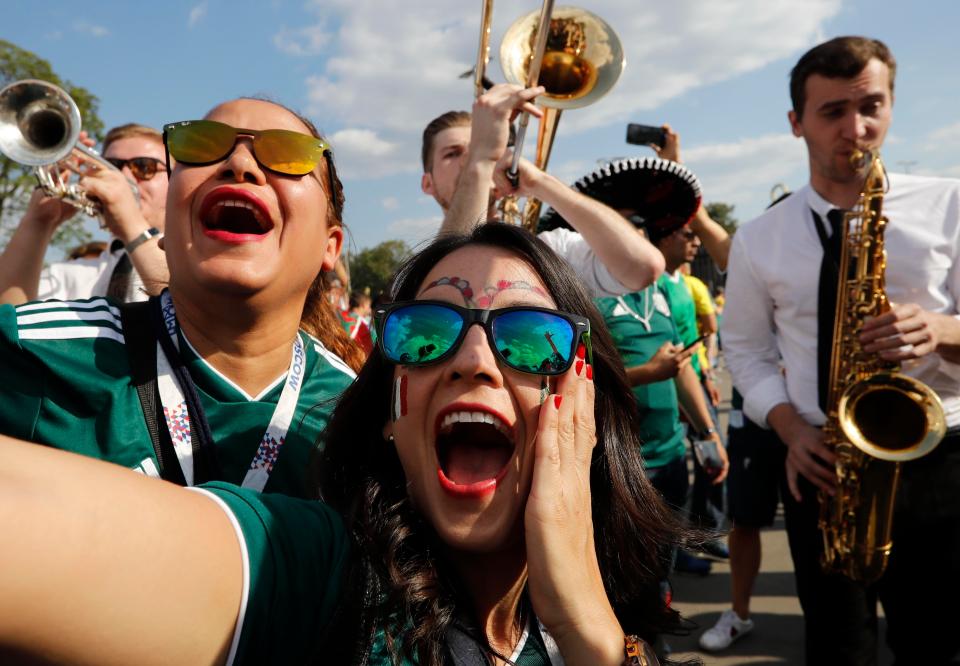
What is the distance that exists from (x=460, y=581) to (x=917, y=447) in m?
2.16

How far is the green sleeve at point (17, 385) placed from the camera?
1542 millimetres

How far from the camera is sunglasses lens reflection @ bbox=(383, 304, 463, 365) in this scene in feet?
5.06

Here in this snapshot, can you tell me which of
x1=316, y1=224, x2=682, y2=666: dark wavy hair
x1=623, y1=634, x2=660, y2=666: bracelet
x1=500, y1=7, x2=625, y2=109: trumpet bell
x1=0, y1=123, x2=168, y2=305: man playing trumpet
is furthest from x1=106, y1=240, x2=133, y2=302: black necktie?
x1=623, y1=634, x2=660, y2=666: bracelet

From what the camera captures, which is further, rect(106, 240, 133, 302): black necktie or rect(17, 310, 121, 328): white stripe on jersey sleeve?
rect(106, 240, 133, 302): black necktie

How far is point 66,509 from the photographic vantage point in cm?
81

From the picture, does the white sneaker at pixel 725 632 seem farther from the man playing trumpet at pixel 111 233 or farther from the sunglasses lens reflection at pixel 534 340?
the man playing trumpet at pixel 111 233

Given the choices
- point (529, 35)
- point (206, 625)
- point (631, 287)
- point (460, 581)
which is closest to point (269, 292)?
point (460, 581)

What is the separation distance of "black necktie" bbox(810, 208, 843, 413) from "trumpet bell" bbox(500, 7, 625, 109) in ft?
4.37

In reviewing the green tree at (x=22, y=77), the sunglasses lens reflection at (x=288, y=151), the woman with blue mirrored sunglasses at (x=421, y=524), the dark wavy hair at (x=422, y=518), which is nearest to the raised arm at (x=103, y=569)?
the woman with blue mirrored sunglasses at (x=421, y=524)

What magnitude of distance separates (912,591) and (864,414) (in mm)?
710

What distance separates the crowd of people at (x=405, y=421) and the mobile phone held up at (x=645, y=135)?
53.6 inches

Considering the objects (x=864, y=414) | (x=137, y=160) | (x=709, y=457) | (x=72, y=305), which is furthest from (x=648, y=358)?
(x=72, y=305)

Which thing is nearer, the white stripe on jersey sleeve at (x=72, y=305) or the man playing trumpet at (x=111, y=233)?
the white stripe on jersey sleeve at (x=72, y=305)

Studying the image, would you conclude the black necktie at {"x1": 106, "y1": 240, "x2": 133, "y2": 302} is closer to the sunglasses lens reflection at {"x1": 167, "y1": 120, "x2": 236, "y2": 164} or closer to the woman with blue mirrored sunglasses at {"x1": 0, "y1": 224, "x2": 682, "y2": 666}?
the sunglasses lens reflection at {"x1": 167, "y1": 120, "x2": 236, "y2": 164}
